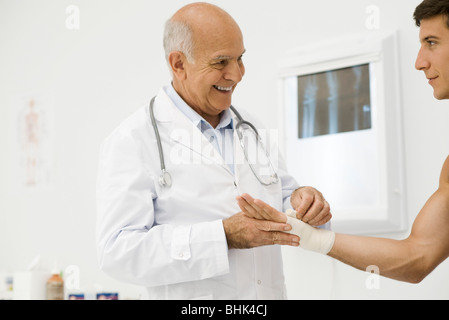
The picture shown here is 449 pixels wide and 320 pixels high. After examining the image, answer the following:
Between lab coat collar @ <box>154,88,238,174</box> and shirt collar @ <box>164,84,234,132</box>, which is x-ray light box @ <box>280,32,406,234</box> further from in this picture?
lab coat collar @ <box>154,88,238,174</box>

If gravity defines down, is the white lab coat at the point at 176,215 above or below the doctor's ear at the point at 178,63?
below

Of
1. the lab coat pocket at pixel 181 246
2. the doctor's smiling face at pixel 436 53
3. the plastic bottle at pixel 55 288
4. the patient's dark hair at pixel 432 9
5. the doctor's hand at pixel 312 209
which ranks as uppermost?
the patient's dark hair at pixel 432 9

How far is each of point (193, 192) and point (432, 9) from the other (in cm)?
80

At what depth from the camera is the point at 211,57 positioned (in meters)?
1.64

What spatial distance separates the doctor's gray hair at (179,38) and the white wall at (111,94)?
731mm

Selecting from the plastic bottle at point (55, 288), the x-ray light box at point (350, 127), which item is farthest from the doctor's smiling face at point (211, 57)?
the plastic bottle at point (55, 288)

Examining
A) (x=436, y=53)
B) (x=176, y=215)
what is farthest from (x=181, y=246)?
(x=436, y=53)

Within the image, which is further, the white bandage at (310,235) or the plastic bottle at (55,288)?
the plastic bottle at (55,288)

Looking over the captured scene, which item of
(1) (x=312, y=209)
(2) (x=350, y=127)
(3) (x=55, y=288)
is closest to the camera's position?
(1) (x=312, y=209)

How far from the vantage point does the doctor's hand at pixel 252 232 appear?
1.43 m

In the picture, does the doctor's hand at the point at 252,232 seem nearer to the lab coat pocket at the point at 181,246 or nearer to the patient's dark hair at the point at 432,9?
the lab coat pocket at the point at 181,246

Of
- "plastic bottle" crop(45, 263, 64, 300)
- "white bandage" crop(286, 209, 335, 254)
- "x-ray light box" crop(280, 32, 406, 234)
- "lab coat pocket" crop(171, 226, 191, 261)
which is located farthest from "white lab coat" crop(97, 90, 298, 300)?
"plastic bottle" crop(45, 263, 64, 300)

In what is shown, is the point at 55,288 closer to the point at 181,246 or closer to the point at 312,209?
the point at 181,246
